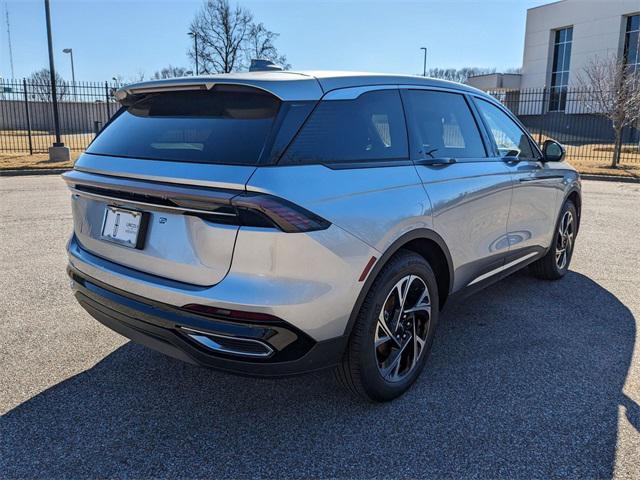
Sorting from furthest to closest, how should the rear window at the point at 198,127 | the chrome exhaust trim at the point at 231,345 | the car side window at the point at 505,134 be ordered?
the car side window at the point at 505,134
the rear window at the point at 198,127
the chrome exhaust trim at the point at 231,345

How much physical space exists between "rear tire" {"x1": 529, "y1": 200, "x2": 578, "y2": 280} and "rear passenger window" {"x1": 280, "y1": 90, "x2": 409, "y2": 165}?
8.76ft

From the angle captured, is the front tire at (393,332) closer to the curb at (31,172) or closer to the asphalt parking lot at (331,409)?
the asphalt parking lot at (331,409)

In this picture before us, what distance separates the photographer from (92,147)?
9.99 ft

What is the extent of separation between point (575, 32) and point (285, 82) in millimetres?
40983

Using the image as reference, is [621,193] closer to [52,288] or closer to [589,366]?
[589,366]

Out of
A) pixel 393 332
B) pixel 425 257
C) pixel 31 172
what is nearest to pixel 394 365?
pixel 393 332

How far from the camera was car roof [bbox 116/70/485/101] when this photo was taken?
253 centimetres

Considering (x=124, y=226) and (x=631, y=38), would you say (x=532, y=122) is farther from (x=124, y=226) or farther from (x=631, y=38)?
(x=124, y=226)

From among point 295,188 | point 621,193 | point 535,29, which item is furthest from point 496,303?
point 535,29

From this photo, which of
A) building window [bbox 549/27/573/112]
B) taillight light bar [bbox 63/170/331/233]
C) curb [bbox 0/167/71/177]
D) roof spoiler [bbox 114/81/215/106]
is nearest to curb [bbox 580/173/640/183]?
curb [bbox 0/167/71/177]

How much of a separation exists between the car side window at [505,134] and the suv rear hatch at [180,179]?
2.08 m

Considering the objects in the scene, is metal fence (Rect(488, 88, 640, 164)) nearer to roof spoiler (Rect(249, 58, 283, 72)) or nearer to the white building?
the white building

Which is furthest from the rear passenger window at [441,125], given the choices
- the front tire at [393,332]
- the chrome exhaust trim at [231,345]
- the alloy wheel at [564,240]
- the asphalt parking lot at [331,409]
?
the alloy wheel at [564,240]

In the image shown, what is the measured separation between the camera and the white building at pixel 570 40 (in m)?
33.3
